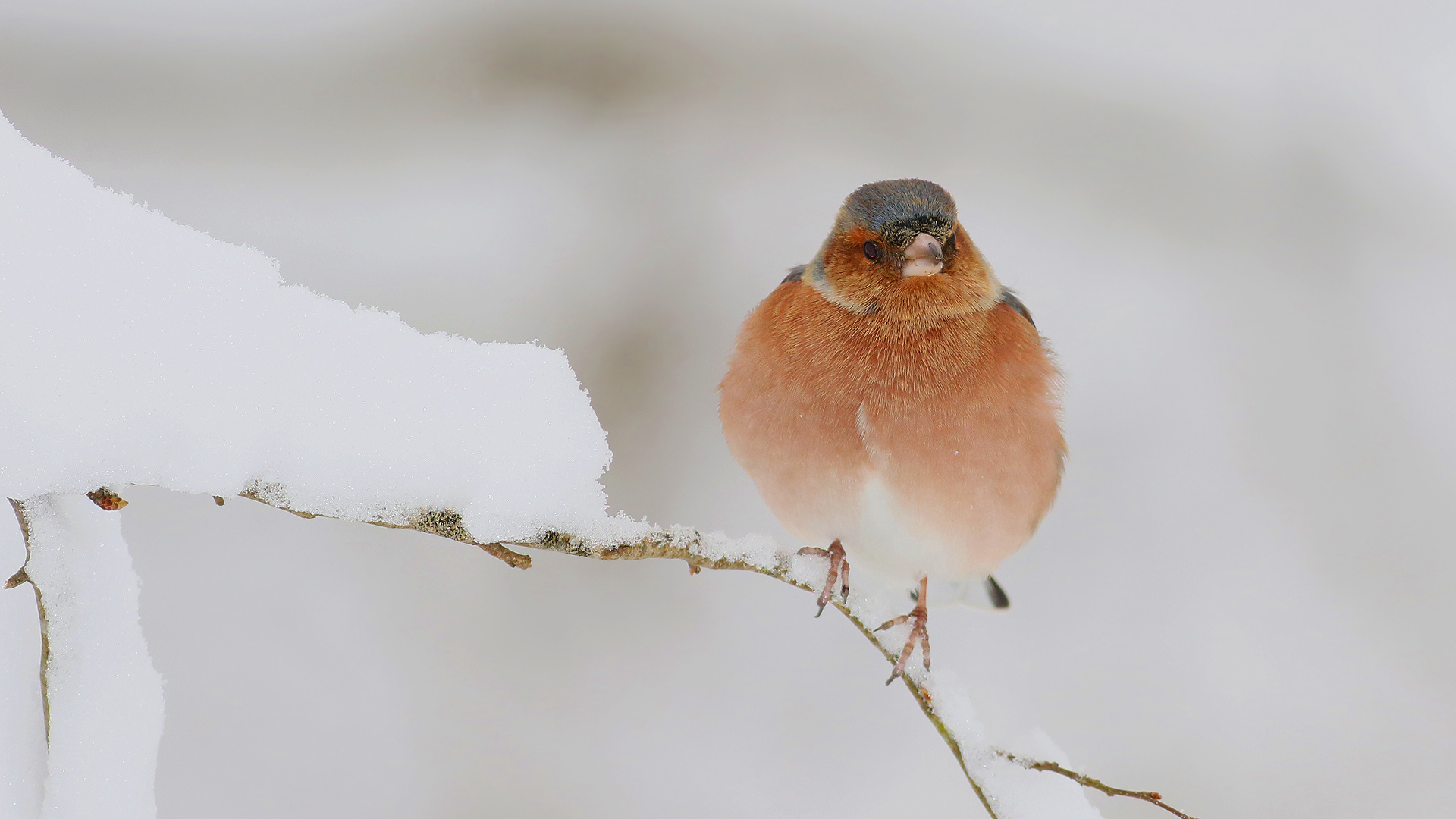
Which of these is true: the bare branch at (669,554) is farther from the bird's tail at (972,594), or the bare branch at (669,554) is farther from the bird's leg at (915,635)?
the bird's tail at (972,594)

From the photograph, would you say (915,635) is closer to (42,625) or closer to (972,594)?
(972,594)

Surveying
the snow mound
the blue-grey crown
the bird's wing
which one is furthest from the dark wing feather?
the snow mound

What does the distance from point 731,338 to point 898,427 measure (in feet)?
6.33

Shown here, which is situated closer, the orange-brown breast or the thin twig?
the thin twig

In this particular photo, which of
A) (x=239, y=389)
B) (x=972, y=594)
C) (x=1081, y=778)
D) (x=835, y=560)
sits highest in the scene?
(x=972, y=594)

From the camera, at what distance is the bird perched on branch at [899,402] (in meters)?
2.22

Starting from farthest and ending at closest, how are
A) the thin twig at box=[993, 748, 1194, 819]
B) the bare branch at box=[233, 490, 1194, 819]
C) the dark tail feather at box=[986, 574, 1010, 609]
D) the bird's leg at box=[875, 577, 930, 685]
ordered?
1. the dark tail feather at box=[986, 574, 1010, 609]
2. the bird's leg at box=[875, 577, 930, 685]
3. the thin twig at box=[993, 748, 1194, 819]
4. the bare branch at box=[233, 490, 1194, 819]

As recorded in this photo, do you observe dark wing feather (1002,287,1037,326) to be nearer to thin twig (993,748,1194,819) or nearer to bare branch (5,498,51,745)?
thin twig (993,748,1194,819)

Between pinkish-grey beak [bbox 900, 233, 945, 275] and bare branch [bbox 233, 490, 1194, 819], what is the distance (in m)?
0.84

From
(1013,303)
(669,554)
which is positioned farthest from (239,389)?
(1013,303)

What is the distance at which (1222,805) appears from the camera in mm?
4164

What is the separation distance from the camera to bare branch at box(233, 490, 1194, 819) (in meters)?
1.17

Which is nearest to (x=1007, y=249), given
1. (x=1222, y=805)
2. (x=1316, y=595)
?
(x=1316, y=595)

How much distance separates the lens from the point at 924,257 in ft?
7.37
